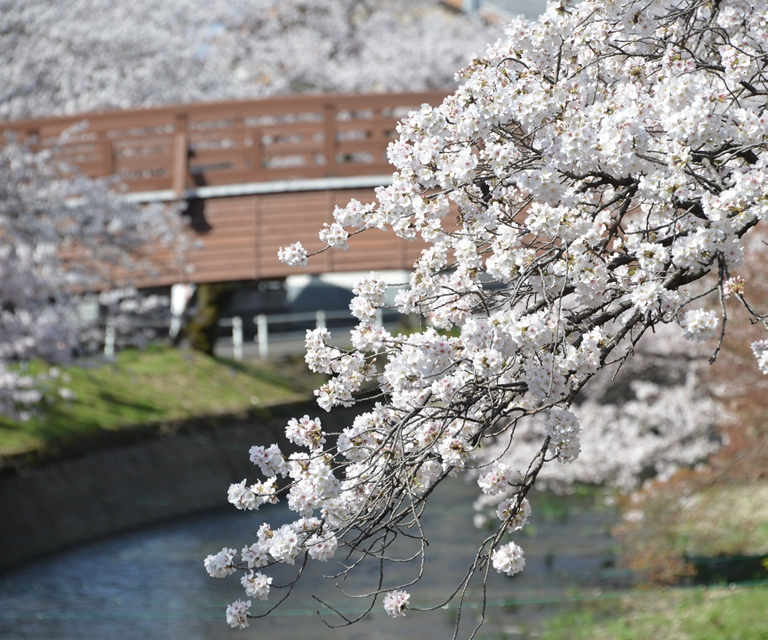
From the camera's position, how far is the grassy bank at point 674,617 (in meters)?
8.34

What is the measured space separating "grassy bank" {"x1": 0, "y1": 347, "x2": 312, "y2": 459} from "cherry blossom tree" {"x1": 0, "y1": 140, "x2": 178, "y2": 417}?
0.48m

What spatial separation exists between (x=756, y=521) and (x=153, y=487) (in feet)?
27.5

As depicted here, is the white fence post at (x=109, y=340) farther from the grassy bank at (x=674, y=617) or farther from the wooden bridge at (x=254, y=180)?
Answer: the grassy bank at (x=674, y=617)

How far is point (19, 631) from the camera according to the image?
384 inches

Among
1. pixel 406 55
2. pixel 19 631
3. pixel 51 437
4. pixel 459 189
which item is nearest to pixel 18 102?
pixel 51 437

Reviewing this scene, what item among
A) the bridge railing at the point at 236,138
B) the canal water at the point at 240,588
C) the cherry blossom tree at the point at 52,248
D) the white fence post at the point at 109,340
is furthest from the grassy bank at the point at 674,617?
the white fence post at the point at 109,340

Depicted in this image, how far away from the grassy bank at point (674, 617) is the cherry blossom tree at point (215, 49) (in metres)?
13.4

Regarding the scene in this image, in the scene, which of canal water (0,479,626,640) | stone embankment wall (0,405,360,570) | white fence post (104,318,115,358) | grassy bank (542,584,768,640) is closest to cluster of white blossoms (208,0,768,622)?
grassy bank (542,584,768,640)

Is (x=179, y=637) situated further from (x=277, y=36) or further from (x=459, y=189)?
(x=277, y=36)

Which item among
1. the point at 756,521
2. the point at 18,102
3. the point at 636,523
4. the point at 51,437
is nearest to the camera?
the point at 636,523

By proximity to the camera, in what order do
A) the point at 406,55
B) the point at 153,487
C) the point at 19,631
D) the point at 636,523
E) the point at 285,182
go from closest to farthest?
the point at 19,631
the point at 636,523
the point at 153,487
the point at 285,182
the point at 406,55

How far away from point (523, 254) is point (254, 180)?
41.7 feet

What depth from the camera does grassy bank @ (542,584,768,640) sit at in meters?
8.34

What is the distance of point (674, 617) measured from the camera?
9.05 meters
